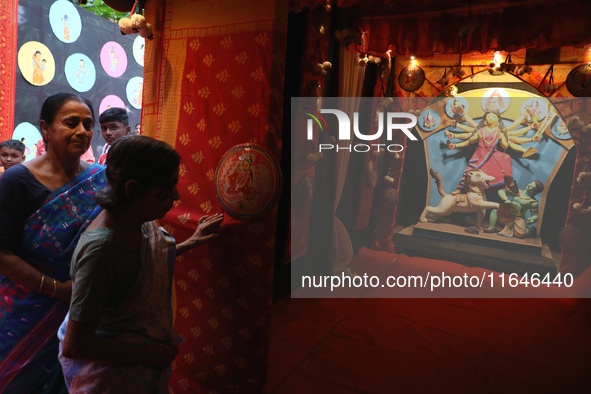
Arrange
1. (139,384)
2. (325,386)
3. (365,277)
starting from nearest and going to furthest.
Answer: (139,384) → (325,386) → (365,277)

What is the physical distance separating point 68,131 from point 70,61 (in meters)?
4.05

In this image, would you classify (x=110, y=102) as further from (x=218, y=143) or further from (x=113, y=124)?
(x=218, y=143)

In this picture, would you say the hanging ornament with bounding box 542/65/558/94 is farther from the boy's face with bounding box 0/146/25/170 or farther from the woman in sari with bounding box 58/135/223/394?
the boy's face with bounding box 0/146/25/170

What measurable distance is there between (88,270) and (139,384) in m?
0.36

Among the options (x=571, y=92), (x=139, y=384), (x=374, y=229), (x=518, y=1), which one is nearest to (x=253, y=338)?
(x=139, y=384)

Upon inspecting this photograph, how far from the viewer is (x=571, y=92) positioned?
459 centimetres

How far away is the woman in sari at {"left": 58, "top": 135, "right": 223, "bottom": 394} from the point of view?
999 mm

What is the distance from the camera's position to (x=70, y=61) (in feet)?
15.8

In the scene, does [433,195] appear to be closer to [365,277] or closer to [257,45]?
[365,277]

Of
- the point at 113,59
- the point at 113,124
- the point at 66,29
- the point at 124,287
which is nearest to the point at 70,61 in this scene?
the point at 66,29

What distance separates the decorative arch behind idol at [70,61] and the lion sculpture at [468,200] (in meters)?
4.86

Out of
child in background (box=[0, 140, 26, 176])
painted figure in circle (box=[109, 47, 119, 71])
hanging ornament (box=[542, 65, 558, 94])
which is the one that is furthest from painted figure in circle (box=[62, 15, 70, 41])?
hanging ornament (box=[542, 65, 558, 94])

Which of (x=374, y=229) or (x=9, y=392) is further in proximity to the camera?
(x=374, y=229)

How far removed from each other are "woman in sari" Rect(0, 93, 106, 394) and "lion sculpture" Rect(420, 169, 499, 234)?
5.56 metres
